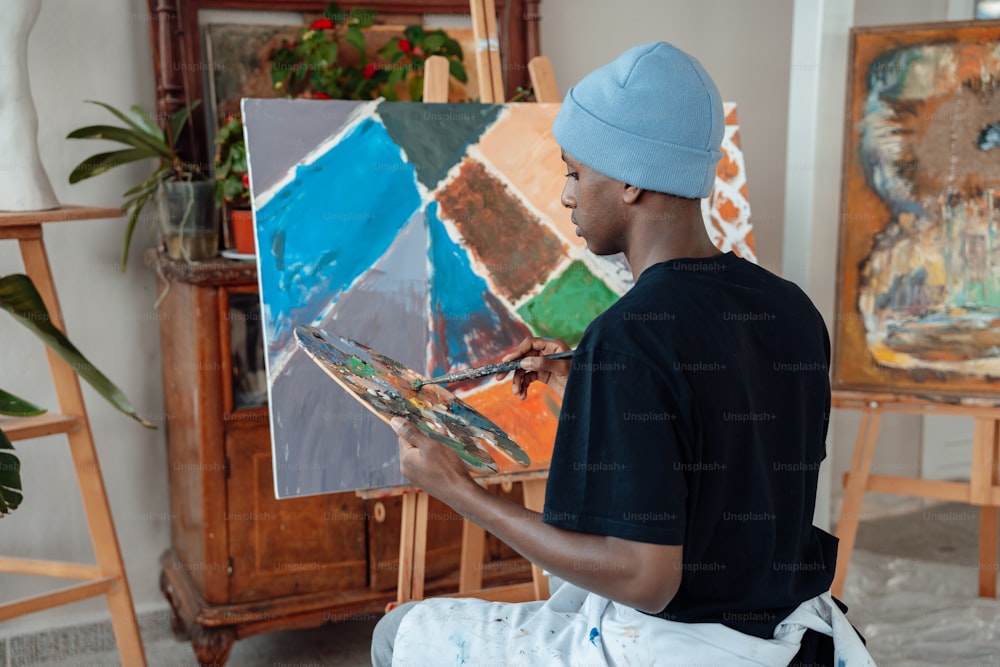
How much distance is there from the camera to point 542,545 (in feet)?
3.76

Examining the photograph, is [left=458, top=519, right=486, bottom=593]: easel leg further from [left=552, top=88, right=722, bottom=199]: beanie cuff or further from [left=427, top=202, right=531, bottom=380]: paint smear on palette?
[left=552, top=88, right=722, bottom=199]: beanie cuff

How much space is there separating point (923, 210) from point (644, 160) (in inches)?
66.4

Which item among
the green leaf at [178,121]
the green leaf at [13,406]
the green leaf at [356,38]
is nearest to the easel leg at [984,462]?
the green leaf at [356,38]

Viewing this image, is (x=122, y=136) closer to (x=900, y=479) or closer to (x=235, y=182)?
(x=235, y=182)

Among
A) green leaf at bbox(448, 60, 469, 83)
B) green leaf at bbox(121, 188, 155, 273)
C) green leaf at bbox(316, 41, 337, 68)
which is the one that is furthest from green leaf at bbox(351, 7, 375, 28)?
green leaf at bbox(121, 188, 155, 273)

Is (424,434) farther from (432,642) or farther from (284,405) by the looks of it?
(284,405)

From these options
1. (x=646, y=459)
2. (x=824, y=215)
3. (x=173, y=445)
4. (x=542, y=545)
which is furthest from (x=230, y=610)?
(x=824, y=215)

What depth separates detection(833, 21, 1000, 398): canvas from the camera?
2576mm

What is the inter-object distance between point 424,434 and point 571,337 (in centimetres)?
81

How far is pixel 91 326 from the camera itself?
2.65 metres

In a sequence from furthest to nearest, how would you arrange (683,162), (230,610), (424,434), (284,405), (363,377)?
(230,610) → (284,405) → (363,377) → (424,434) → (683,162)

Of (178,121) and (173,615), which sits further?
(173,615)

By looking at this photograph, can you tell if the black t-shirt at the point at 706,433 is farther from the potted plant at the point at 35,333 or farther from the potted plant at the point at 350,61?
the potted plant at the point at 350,61

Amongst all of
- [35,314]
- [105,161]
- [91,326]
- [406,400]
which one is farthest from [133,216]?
[406,400]
